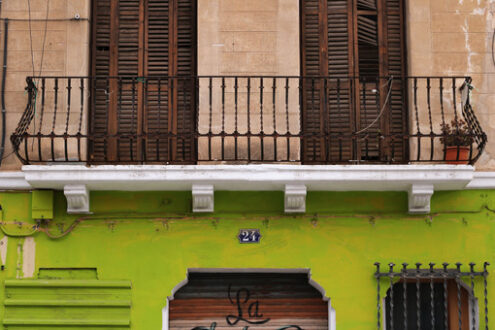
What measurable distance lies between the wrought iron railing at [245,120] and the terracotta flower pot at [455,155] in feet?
0.07

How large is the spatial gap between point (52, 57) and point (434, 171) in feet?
14.4

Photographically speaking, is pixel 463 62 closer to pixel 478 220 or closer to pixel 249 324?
pixel 478 220

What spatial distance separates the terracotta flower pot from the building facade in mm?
20

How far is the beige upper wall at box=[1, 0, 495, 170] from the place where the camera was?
995cm

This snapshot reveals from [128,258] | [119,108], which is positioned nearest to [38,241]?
[128,258]

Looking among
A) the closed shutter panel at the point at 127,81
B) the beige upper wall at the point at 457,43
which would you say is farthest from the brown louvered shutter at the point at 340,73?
the closed shutter panel at the point at 127,81

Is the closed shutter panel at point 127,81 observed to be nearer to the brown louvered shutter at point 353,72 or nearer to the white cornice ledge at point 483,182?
the brown louvered shutter at point 353,72

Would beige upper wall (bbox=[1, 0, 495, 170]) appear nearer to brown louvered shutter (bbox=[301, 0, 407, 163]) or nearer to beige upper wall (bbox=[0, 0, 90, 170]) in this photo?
beige upper wall (bbox=[0, 0, 90, 170])

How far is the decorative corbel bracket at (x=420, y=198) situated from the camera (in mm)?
9383

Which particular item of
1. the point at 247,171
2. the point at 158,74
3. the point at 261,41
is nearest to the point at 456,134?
the point at 247,171

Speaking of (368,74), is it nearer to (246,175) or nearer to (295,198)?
(295,198)

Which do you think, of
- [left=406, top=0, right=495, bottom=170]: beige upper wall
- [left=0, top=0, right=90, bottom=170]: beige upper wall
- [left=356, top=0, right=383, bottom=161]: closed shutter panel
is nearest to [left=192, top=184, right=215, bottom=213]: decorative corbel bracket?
[left=356, top=0, right=383, bottom=161]: closed shutter panel

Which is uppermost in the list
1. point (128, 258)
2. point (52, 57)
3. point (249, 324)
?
point (52, 57)

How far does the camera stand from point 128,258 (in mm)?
9492
